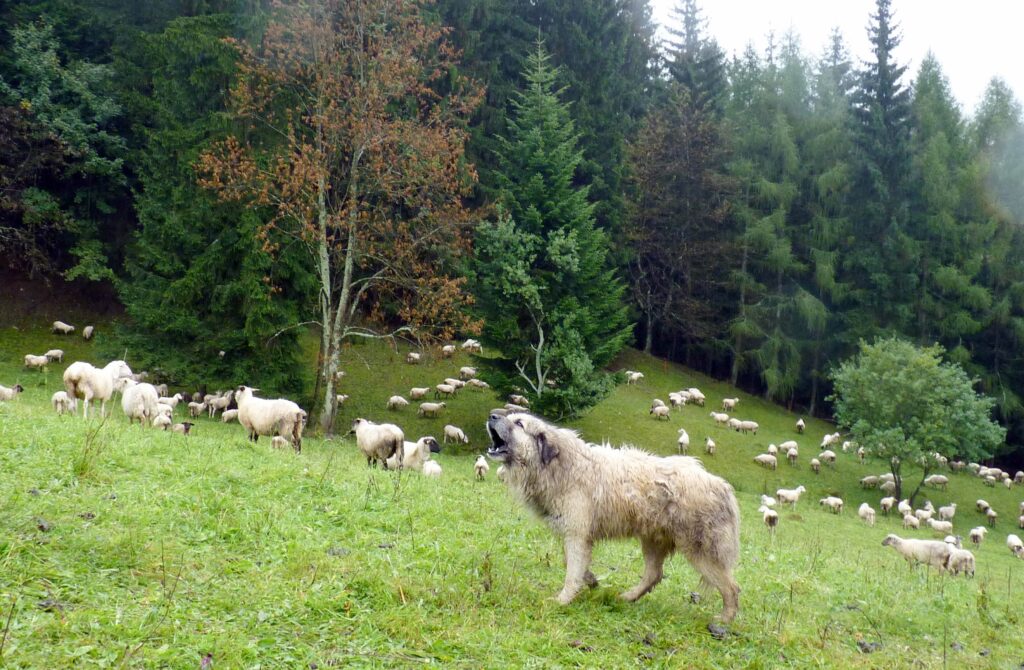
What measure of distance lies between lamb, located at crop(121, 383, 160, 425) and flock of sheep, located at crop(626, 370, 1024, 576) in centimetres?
1369

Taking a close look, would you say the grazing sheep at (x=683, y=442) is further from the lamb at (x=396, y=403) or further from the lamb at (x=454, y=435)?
the lamb at (x=396, y=403)

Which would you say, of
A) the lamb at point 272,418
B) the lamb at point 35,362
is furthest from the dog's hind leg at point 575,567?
the lamb at point 35,362

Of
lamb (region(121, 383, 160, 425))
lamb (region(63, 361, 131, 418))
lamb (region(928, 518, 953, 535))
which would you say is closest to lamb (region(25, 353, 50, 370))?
lamb (region(63, 361, 131, 418))

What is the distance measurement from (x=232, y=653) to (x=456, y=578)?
2.22 m

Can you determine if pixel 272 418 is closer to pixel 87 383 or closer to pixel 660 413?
pixel 87 383

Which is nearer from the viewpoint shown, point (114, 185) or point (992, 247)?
point (114, 185)

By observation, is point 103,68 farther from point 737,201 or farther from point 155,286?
point 737,201

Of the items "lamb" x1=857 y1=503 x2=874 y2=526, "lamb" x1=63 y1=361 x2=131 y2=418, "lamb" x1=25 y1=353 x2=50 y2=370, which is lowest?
"lamb" x1=857 y1=503 x2=874 y2=526

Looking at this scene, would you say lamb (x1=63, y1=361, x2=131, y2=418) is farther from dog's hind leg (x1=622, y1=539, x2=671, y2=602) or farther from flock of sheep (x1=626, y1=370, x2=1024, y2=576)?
flock of sheep (x1=626, y1=370, x2=1024, y2=576)

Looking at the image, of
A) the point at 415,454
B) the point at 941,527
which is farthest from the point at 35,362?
the point at 941,527

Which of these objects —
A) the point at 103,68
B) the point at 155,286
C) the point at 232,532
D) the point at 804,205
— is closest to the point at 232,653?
the point at 232,532

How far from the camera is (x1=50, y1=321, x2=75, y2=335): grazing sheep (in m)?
29.4

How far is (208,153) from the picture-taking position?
22328mm

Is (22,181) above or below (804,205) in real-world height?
below
